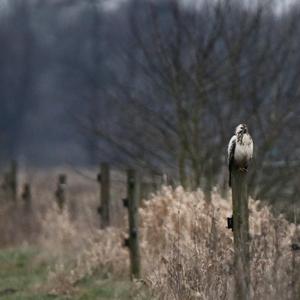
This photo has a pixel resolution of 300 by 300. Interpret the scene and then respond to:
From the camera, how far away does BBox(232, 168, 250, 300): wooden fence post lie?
8867mm

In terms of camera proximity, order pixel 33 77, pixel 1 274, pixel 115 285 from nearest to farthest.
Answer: pixel 115 285, pixel 1 274, pixel 33 77

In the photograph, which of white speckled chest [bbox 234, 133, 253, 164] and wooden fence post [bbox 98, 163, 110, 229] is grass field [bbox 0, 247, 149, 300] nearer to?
wooden fence post [bbox 98, 163, 110, 229]

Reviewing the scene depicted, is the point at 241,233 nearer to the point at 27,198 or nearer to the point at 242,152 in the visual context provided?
the point at 242,152

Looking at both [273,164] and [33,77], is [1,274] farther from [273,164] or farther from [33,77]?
[33,77]

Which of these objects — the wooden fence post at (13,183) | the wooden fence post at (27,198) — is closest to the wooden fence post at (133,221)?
the wooden fence post at (27,198)

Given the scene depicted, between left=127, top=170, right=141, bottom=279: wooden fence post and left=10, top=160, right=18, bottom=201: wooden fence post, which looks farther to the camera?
left=10, top=160, right=18, bottom=201: wooden fence post

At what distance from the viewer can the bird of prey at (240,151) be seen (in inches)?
386

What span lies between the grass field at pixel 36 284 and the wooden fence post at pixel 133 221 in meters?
0.37

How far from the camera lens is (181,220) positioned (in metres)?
13.5

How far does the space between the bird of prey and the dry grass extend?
0.57 m

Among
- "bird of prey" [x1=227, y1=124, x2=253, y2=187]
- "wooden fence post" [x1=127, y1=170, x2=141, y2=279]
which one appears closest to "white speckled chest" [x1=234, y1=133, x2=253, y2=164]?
"bird of prey" [x1=227, y1=124, x2=253, y2=187]

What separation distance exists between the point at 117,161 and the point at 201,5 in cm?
390

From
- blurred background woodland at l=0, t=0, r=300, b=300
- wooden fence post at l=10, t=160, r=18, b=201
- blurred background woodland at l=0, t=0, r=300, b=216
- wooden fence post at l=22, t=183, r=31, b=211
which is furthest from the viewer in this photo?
wooden fence post at l=10, t=160, r=18, b=201

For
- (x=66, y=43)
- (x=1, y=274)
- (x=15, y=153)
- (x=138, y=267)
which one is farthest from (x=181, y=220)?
(x=66, y=43)
